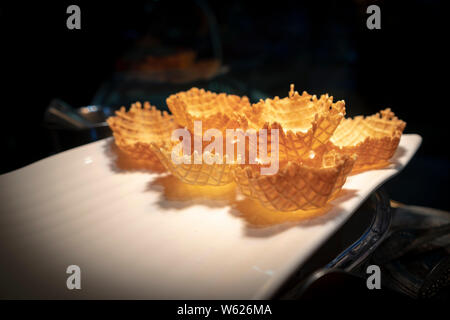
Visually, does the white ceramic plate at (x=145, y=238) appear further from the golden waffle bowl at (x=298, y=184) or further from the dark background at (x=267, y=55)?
the dark background at (x=267, y=55)

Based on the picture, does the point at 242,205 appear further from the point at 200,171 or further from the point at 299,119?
the point at 299,119

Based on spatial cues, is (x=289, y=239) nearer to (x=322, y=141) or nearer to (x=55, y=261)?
(x=322, y=141)

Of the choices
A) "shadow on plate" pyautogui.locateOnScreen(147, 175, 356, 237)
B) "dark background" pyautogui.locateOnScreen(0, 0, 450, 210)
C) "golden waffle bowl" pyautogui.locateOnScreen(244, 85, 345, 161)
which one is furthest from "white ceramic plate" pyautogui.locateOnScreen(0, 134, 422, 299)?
"dark background" pyautogui.locateOnScreen(0, 0, 450, 210)

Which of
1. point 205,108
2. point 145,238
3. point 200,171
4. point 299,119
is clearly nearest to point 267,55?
point 205,108

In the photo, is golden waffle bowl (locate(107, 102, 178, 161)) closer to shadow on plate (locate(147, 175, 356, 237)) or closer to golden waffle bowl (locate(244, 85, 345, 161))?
shadow on plate (locate(147, 175, 356, 237))

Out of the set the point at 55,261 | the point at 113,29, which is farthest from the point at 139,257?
the point at 113,29
